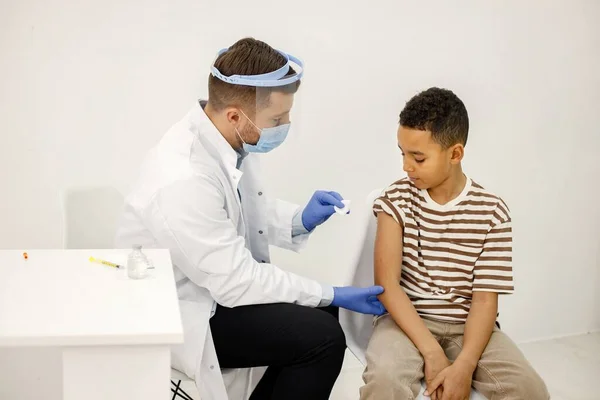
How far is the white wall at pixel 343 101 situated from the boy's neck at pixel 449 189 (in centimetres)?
42

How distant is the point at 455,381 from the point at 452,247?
36 centimetres

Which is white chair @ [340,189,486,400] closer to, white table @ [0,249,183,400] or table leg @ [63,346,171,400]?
white table @ [0,249,183,400]

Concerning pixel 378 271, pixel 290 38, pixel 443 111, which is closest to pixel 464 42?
pixel 290 38

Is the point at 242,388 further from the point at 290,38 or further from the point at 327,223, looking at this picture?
the point at 290,38

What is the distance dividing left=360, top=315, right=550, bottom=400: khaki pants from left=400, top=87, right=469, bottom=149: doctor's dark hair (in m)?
0.51

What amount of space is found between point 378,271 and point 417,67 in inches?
48.2

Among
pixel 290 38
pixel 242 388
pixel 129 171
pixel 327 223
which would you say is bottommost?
pixel 242 388

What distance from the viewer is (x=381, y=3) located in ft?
9.46

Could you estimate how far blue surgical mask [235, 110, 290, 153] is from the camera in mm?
2012

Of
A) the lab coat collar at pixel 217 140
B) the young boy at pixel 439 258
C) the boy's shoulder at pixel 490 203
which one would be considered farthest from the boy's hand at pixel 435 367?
the lab coat collar at pixel 217 140

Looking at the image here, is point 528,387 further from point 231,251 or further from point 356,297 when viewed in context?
point 231,251

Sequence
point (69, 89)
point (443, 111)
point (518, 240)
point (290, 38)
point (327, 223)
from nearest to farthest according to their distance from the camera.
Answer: point (443, 111)
point (69, 89)
point (290, 38)
point (327, 223)
point (518, 240)

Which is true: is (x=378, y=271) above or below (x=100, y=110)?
below

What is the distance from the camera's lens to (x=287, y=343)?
1860mm
